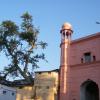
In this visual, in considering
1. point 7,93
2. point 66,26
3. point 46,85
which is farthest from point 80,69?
point 7,93

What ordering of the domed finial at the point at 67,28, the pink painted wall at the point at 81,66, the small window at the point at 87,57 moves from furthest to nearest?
the domed finial at the point at 67,28 < the small window at the point at 87,57 < the pink painted wall at the point at 81,66

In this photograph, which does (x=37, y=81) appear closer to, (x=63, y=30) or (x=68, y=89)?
(x=68, y=89)

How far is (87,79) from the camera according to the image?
23.6m

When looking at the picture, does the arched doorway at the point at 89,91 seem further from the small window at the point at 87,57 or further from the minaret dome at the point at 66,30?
the minaret dome at the point at 66,30

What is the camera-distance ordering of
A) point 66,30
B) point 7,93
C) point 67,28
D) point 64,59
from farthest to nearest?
point 7,93 < point 67,28 < point 66,30 < point 64,59

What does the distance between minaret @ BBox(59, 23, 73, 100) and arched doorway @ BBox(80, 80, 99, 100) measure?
1.60 metres

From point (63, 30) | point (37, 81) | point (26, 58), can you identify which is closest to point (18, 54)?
point (26, 58)

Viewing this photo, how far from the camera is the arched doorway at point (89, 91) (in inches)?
949

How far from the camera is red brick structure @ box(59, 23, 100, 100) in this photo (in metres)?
23.7

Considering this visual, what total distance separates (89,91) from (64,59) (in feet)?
13.1

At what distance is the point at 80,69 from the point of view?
2433 centimetres

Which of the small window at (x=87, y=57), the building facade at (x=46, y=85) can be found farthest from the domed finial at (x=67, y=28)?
the building facade at (x=46, y=85)

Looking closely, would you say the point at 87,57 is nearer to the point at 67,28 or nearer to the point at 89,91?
the point at 89,91

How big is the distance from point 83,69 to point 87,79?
41.3 inches
